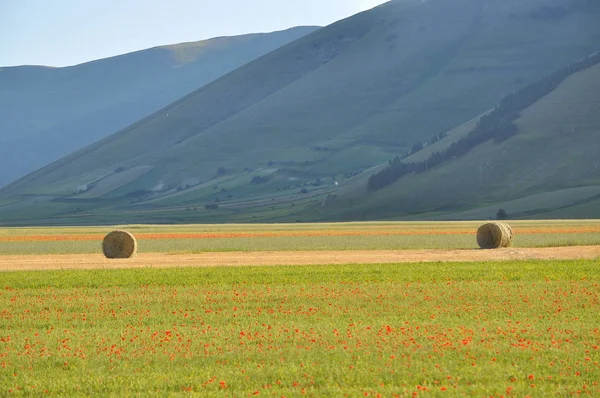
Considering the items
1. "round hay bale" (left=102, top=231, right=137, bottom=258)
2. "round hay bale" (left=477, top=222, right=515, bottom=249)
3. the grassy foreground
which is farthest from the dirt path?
the grassy foreground

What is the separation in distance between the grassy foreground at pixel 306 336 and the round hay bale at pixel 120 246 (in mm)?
20745

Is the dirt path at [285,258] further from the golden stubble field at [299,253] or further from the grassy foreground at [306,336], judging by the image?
the grassy foreground at [306,336]

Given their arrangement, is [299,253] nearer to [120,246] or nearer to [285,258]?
[285,258]

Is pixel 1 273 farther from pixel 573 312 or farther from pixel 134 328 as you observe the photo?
pixel 573 312

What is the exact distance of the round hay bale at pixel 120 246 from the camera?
62781mm

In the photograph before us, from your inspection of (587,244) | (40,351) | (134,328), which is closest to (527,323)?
(134,328)

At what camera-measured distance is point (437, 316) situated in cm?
2925

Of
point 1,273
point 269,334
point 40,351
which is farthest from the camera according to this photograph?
point 1,273

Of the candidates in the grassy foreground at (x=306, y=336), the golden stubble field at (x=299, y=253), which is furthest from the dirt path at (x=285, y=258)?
the grassy foreground at (x=306, y=336)

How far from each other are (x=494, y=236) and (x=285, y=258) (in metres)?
16.7

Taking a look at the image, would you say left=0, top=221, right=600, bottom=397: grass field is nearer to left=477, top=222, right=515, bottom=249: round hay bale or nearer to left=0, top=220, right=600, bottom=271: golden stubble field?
left=0, top=220, right=600, bottom=271: golden stubble field

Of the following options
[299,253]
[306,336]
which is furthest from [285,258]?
[306,336]

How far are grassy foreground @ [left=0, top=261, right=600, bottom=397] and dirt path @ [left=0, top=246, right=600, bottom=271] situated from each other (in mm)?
11363

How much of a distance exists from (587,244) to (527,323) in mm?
42345
